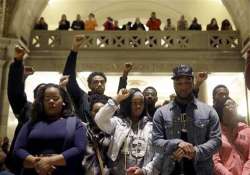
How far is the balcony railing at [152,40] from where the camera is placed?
12.4 metres

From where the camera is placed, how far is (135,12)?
1606 centimetres

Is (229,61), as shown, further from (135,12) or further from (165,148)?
(165,148)

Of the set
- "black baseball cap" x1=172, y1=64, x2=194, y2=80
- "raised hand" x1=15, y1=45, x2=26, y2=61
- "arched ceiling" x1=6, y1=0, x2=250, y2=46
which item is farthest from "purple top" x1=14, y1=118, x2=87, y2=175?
"arched ceiling" x1=6, y1=0, x2=250, y2=46

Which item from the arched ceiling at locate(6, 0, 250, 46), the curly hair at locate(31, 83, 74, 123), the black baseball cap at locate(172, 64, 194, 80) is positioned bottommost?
the curly hair at locate(31, 83, 74, 123)

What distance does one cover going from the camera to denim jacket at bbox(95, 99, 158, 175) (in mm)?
3753

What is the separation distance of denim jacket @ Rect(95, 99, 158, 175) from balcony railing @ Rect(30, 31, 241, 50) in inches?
333

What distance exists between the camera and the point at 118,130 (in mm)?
3928

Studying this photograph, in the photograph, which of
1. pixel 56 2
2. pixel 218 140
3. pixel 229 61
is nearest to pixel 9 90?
pixel 218 140

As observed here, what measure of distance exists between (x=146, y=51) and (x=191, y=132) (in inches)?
351

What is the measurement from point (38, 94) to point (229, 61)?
31.2 ft

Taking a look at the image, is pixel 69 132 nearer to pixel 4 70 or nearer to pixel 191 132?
pixel 191 132

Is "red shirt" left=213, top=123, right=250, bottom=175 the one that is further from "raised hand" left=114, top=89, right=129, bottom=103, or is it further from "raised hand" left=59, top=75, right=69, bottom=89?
"raised hand" left=59, top=75, right=69, bottom=89

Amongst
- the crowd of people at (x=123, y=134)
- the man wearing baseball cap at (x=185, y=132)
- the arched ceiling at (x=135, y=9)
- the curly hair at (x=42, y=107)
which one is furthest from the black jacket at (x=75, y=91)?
the arched ceiling at (x=135, y=9)

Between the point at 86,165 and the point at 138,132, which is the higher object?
the point at 138,132
